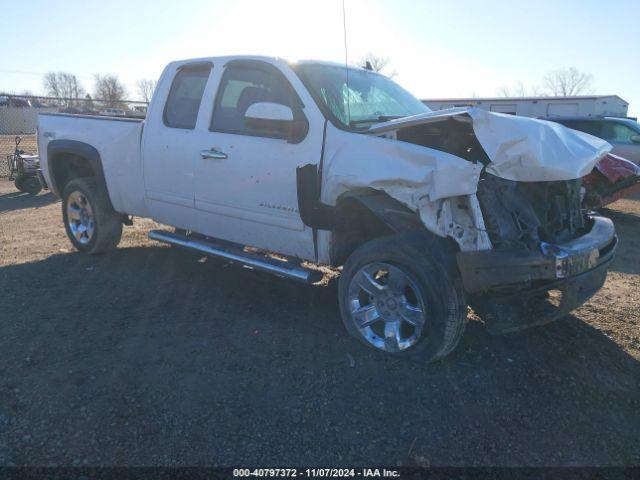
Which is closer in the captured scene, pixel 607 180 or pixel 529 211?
pixel 529 211

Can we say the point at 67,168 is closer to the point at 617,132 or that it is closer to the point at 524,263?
the point at 524,263

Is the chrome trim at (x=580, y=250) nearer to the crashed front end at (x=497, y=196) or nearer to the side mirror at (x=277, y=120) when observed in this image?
the crashed front end at (x=497, y=196)

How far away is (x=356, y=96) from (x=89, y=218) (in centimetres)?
358

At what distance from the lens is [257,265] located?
172 inches

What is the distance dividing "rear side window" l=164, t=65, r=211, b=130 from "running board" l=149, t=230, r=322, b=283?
1.09m

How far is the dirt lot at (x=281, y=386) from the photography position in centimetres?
272

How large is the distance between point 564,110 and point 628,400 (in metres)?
20.6

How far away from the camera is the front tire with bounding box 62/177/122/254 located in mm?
5980

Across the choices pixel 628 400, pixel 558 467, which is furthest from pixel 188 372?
pixel 628 400

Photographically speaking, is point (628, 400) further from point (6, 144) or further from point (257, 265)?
point (6, 144)

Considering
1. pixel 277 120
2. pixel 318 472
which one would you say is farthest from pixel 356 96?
pixel 318 472

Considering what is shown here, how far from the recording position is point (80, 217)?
20.6 ft

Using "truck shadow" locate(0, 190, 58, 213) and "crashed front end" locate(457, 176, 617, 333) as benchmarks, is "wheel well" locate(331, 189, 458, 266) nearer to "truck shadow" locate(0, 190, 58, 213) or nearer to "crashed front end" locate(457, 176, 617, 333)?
"crashed front end" locate(457, 176, 617, 333)

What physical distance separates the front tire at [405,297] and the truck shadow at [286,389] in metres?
0.16
